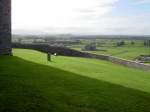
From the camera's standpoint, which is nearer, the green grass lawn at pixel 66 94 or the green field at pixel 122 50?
the green grass lawn at pixel 66 94

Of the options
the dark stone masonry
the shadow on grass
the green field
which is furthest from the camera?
the green field

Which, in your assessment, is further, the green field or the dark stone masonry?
the green field

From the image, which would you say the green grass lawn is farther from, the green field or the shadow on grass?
the green field

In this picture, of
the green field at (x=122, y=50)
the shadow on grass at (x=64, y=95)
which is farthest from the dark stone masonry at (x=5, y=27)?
the green field at (x=122, y=50)

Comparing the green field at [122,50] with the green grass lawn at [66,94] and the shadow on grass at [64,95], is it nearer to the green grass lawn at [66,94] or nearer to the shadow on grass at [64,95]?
the green grass lawn at [66,94]

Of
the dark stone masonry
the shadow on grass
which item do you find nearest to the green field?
the dark stone masonry

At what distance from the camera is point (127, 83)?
12.6m

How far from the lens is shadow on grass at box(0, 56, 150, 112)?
26.5ft

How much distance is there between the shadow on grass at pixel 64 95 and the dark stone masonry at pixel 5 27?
9079 mm

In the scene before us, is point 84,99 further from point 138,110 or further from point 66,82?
point 66,82

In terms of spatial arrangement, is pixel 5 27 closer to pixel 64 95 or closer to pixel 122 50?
pixel 64 95

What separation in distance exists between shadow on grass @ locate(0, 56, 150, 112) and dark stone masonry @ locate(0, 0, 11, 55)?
9079 mm

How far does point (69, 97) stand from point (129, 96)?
227 cm

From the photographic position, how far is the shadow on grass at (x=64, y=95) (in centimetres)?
806
